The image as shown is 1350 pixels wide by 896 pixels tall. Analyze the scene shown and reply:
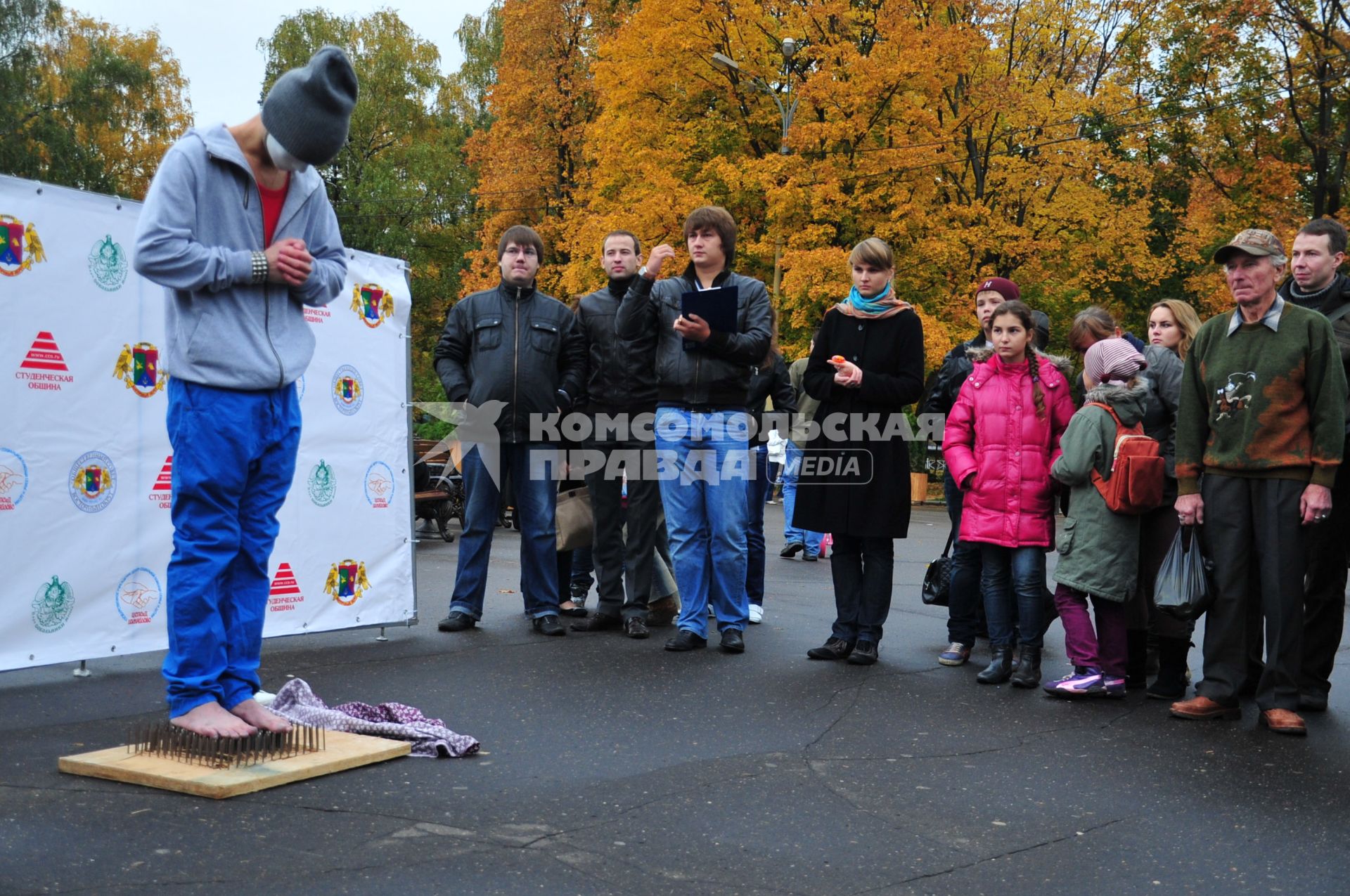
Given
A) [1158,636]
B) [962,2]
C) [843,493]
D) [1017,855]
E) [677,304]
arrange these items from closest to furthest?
1. [1017,855]
2. [1158,636]
3. [843,493]
4. [677,304]
5. [962,2]

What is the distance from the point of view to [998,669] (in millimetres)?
6703

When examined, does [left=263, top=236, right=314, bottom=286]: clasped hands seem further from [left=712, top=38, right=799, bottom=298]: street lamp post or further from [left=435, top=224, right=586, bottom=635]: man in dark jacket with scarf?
[left=712, top=38, right=799, bottom=298]: street lamp post

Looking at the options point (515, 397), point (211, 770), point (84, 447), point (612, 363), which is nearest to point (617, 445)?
point (612, 363)

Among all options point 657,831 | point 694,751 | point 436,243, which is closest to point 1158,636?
point 694,751

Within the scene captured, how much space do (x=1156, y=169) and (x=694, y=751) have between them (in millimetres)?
28942

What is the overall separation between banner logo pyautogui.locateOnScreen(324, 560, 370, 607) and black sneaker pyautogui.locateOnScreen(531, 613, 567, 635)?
1011 mm

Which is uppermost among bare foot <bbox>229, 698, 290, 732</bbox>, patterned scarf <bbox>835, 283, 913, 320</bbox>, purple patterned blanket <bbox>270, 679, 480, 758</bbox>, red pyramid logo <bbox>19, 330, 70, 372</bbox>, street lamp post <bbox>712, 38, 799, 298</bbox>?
street lamp post <bbox>712, 38, 799, 298</bbox>

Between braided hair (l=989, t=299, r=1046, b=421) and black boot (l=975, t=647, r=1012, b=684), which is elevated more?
braided hair (l=989, t=299, r=1046, b=421)

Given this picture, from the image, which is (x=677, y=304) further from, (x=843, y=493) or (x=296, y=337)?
(x=296, y=337)

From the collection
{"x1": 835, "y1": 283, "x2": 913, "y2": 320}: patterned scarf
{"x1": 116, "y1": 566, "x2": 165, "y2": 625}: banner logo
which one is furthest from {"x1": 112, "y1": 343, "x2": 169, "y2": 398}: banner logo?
{"x1": 835, "y1": 283, "x2": 913, "y2": 320}: patterned scarf

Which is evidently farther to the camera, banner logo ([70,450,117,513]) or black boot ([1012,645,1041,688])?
black boot ([1012,645,1041,688])

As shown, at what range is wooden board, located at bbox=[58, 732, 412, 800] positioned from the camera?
13.7ft

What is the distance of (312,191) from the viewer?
501 cm

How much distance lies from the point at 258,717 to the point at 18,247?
Answer: 257cm
